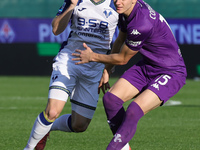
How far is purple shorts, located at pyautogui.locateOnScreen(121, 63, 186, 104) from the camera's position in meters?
6.07

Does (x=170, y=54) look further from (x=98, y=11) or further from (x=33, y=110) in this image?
(x=33, y=110)

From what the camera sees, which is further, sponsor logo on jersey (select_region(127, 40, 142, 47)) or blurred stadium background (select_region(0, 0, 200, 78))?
blurred stadium background (select_region(0, 0, 200, 78))

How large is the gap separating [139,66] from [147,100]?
0.66 metres

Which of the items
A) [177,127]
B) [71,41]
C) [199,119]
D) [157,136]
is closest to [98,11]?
[71,41]

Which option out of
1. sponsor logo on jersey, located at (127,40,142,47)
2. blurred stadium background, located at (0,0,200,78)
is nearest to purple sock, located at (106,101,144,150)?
sponsor logo on jersey, located at (127,40,142,47)

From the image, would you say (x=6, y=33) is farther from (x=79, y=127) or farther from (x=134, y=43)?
(x=134, y=43)

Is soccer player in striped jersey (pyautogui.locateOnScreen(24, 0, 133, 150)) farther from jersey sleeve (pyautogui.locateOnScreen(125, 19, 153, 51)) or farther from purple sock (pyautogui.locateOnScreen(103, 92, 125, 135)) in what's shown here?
jersey sleeve (pyautogui.locateOnScreen(125, 19, 153, 51))

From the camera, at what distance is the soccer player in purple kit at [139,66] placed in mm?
5891

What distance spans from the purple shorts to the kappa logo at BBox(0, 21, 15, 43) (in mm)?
13706

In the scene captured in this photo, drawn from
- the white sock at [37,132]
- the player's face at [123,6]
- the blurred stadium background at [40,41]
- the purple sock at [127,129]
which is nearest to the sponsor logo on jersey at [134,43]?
the player's face at [123,6]

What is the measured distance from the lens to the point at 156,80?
617 centimetres

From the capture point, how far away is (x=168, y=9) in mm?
20969

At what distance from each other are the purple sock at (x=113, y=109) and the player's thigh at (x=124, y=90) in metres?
0.05

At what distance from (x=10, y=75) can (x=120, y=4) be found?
14390 mm
